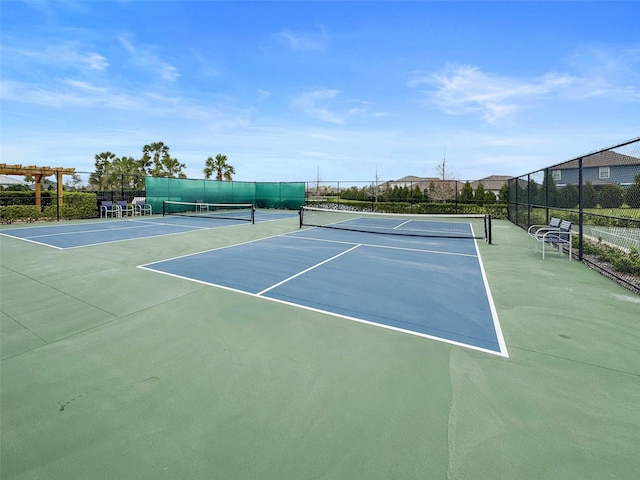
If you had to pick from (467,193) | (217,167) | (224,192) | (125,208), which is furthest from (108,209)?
(217,167)

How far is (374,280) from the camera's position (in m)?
5.34

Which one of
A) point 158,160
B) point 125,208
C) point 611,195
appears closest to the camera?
point 611,195

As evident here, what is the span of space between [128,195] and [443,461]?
21.0 m

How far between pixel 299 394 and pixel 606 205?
673 cm

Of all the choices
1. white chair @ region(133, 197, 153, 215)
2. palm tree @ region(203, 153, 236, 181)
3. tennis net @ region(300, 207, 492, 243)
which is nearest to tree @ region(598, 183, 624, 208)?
tennis net @ region(300, 207, 492, 243)

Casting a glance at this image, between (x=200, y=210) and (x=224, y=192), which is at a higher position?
(x=224, y=192)

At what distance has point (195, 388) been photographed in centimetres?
233

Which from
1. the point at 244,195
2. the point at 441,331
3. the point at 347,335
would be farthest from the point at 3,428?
the point at 244,195

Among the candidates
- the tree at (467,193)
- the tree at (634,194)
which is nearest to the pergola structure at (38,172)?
the tree at (634,194)

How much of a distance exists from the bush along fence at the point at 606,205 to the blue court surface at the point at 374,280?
2234 millimetres

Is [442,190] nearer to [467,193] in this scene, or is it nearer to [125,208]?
[467,193]

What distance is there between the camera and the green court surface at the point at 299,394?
167 centimetres

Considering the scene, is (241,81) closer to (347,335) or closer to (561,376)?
(347,335)

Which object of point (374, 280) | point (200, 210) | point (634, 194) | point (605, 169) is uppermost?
point (605, 169)
